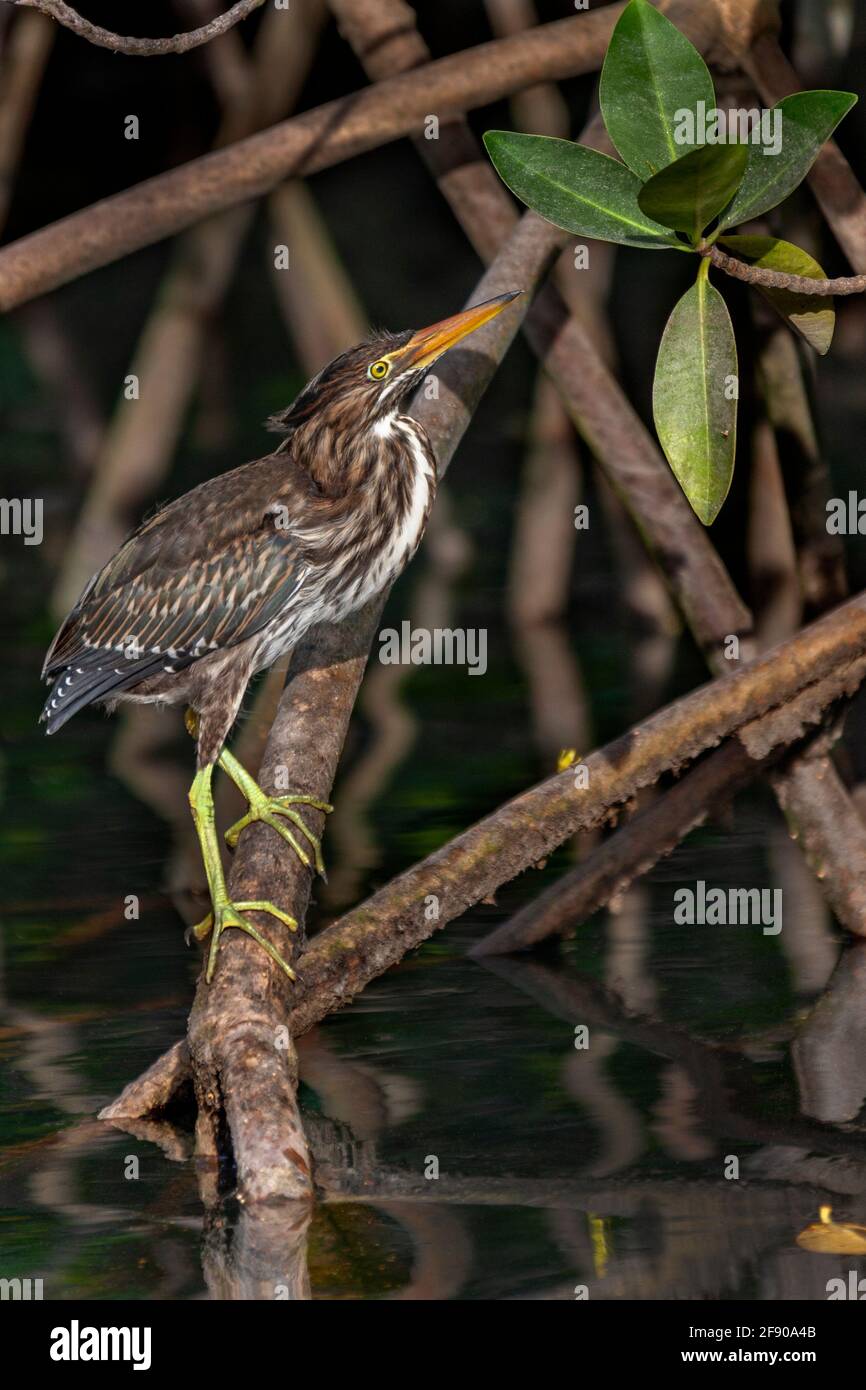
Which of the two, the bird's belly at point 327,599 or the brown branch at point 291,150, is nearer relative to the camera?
the bird's belly at point 327,599

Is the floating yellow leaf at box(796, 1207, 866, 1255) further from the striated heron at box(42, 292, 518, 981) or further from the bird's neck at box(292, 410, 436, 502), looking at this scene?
the bird's neck at box(292, 410, 436, 502)

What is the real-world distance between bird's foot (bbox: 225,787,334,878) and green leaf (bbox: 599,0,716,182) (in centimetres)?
186

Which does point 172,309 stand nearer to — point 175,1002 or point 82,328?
point 175,1002

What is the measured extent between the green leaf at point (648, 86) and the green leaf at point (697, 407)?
12.4 inches

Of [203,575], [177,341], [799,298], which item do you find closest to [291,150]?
[203,575]

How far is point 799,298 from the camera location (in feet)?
13.3

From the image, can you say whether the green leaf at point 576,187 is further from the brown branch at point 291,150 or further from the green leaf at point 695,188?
the brown branch at point 291,150

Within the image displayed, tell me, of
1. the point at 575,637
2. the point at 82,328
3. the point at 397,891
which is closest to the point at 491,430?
→ the point at 82,328

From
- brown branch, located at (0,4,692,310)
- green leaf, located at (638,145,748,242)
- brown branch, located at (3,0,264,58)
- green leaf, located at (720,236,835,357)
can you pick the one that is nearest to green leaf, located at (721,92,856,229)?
green leaf, located at (638,145,748,242)

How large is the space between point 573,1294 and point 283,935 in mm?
1076

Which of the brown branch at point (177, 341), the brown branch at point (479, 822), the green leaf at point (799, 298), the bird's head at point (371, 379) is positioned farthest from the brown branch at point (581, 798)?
the brown branch at point (177, 341)

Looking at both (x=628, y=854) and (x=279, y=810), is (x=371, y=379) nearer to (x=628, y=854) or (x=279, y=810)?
(x=279, y=810)

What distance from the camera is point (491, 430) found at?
46.5ft

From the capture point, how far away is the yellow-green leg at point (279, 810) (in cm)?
485
